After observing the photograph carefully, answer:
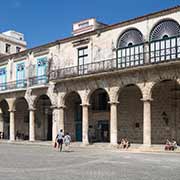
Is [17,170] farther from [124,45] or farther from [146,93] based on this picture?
[124,45]

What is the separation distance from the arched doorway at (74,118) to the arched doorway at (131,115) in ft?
15.3

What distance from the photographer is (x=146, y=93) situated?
24984 mm

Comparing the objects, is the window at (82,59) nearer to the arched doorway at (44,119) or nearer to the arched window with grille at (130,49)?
the arched window with grille at (130,49)

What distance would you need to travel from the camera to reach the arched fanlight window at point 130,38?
26248 millimetres

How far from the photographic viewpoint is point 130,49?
87.1 feet

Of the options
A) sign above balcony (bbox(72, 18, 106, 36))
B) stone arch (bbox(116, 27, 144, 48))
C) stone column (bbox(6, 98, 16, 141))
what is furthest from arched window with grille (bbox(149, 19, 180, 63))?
stone column (bbox(6, 98, 16, 141))

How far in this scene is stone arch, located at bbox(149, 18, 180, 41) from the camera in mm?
24234

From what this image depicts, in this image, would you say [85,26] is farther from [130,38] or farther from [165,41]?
[165,41]

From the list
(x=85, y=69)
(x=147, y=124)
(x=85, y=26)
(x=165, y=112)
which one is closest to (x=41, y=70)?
(x=85, y=69)

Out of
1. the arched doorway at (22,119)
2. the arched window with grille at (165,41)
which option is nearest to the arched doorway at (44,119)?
the arched doorway at (22,119)

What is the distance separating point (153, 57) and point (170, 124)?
5046mm

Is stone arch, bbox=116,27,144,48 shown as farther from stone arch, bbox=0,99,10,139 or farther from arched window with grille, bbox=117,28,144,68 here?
stone arch, bbox=0,99,10,139

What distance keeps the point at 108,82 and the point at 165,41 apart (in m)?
5.18

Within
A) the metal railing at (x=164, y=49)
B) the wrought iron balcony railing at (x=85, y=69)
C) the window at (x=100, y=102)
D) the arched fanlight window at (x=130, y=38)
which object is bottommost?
the window at (x=100, y=102)
